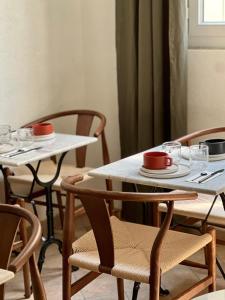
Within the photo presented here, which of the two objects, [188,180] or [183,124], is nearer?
[188,180]

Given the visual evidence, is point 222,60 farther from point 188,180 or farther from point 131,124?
point 188,180

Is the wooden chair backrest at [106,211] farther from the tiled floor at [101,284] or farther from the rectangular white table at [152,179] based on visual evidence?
the tiled floor at [101,284]

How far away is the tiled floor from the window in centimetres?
121

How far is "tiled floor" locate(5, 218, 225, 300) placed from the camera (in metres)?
3.05

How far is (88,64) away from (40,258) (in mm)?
1379

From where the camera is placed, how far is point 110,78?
13.1 feet

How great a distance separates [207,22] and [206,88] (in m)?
0.37

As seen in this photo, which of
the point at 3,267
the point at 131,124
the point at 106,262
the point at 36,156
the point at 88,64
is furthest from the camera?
the point at 88,64

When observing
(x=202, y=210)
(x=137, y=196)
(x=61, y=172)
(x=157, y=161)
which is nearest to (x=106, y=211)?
(x=137, y=196)

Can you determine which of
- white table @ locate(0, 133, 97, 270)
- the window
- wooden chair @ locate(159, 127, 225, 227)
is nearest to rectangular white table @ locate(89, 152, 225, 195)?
wooden chair @ locate(159, 127, 225, 227)

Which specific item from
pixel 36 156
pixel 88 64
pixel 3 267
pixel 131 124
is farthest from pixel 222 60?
pixel 3 267

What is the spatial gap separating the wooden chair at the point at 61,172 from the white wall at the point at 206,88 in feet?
1.76

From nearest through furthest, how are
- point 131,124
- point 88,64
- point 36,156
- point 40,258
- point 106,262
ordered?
point 106,262
point 36,156
point 40,258
point 131,124
point 88,64

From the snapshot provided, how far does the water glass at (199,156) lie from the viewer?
2.69 m
